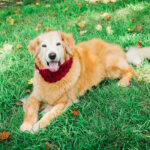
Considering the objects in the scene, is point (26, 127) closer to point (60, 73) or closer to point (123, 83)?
point (60, 73)

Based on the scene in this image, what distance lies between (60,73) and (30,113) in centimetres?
63

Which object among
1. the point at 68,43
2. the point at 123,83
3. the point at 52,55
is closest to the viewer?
the point at 52,55

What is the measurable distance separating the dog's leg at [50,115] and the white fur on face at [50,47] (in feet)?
1.84

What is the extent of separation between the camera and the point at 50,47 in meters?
2.45

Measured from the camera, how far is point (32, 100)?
270cm

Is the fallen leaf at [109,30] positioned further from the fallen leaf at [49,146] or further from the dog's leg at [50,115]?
the fallen leaf at [49,146]

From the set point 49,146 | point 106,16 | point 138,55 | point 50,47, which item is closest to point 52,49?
point 50,47

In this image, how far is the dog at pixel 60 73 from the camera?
2.46 m

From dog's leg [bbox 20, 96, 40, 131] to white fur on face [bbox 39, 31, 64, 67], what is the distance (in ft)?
1.75

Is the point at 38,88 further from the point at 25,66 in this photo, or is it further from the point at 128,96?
the point at 128,96

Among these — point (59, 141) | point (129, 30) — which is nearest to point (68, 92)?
point (59, 141)

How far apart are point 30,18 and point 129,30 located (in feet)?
9.41

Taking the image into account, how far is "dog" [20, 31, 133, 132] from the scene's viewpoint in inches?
97.0

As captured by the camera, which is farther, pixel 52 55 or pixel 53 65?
pixel 53 65
